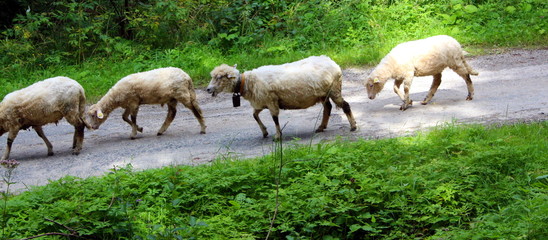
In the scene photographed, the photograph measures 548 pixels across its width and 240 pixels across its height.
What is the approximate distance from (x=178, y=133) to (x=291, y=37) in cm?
604

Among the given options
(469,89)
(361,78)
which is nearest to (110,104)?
(361,78)

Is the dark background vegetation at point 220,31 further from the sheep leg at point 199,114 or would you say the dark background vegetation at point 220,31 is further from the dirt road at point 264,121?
the sheep leg at point 199,114

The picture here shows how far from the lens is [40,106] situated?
10055mm

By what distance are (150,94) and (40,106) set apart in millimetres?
1846

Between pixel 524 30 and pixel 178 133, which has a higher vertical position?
pixel 524 30

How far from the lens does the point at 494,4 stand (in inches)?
643

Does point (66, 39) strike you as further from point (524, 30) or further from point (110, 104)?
point (524, 30)

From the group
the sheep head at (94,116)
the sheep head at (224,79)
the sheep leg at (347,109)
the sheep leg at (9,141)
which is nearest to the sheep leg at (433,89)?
the sheep leg at (347,109)

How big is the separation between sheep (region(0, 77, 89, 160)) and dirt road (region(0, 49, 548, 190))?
620 mm

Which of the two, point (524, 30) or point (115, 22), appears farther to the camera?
point (115, 22)

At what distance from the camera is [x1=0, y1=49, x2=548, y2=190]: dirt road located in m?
9.39

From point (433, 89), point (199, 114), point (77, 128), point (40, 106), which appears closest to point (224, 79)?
point (199, 114)

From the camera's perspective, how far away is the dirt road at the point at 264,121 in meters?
9.39

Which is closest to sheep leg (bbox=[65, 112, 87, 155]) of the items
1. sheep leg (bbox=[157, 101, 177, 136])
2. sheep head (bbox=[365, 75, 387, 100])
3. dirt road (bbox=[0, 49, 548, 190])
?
dirt road (bbox=[0, 49, 548, 190])
